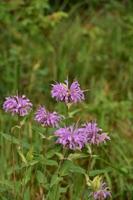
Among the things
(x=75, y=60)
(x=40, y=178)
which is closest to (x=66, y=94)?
(x=40, y=178)

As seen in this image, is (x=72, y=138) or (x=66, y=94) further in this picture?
(x=66, y=94)

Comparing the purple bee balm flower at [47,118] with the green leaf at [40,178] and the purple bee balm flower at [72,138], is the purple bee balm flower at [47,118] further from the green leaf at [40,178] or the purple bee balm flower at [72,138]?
the green leaf at [40,178]

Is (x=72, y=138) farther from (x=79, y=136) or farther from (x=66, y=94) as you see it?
(x=66, y=94)

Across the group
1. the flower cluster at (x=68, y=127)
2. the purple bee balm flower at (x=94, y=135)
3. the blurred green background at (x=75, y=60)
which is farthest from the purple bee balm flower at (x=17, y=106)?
the blurred green background at (x=75, y=60)

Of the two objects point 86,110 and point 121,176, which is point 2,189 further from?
point 86,110

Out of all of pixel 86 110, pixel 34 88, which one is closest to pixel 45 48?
pixel 34 88
